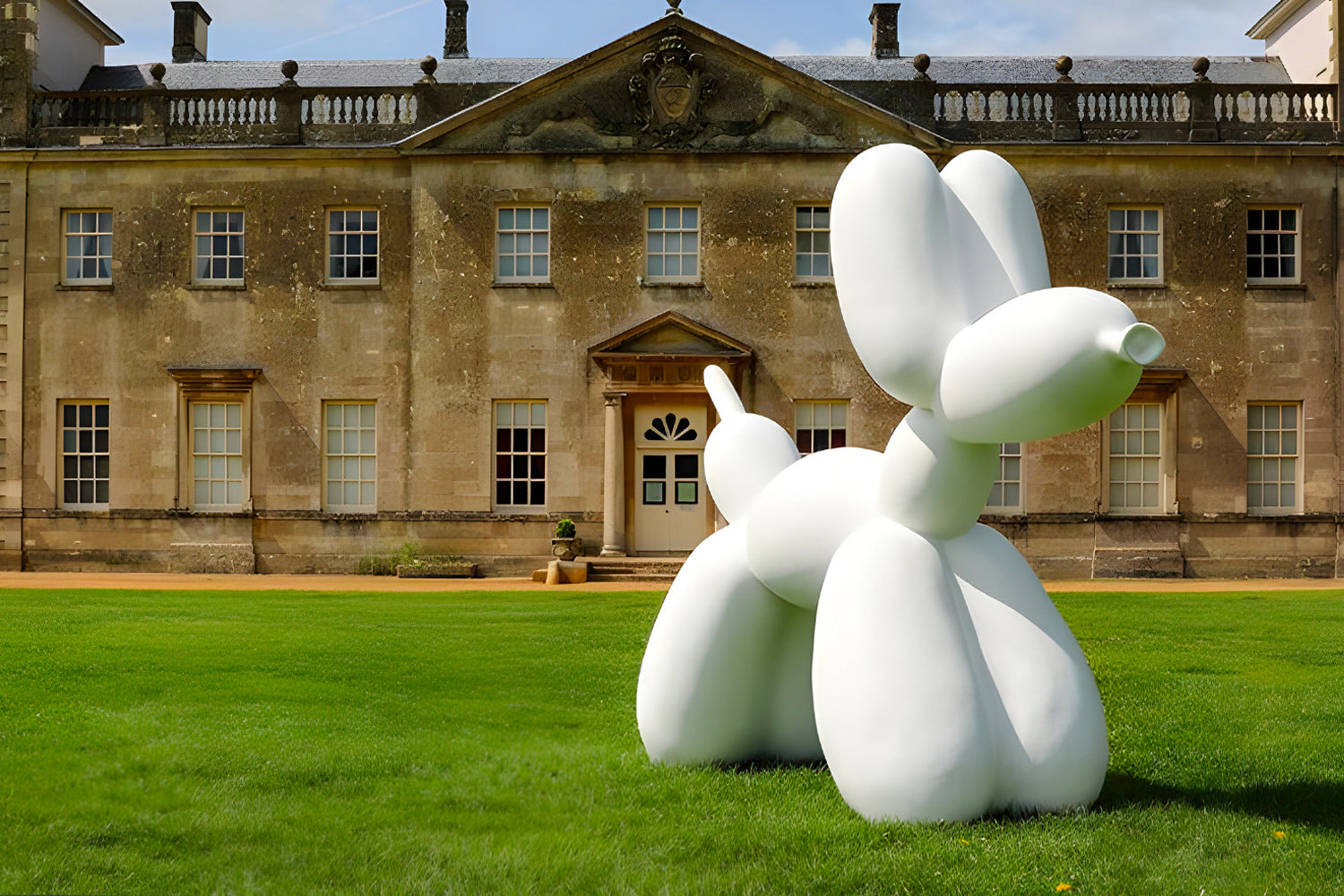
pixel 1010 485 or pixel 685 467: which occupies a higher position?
pixel 685 467

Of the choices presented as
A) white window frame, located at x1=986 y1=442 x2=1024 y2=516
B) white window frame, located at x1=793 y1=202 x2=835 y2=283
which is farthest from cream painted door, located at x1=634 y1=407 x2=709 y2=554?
white window frame, located at x1=986 y1=442 x2=1024 y2=516

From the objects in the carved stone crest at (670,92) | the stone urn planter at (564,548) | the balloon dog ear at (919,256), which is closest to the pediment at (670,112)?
the carved stone crest at (670,92)

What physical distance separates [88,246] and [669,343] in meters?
10.3

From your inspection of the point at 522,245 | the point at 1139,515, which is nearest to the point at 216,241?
the point at 522,245

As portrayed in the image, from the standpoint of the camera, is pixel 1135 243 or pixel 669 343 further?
pixel 1135 243

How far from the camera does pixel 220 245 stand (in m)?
21.5

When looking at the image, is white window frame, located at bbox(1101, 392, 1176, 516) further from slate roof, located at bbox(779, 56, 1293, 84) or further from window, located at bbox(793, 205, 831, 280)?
slate roof, located at bbox(779, 56, 1293, 84)

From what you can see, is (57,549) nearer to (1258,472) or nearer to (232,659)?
(232,659)

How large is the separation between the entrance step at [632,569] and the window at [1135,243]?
29.9 feet

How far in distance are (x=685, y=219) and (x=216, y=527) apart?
30.9 feet

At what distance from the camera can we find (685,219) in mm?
20969

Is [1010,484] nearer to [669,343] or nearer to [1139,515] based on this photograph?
[1139,515]

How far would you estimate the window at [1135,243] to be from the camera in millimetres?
21219

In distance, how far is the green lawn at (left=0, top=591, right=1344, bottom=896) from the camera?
427 centimetres
